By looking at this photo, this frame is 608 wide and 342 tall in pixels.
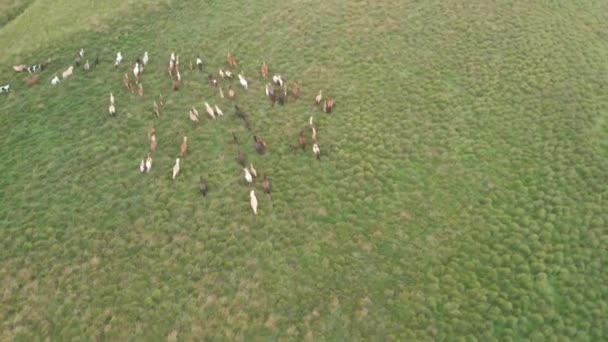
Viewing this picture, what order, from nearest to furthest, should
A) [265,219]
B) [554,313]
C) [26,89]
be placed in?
[554,313], [265,219], [26,89]

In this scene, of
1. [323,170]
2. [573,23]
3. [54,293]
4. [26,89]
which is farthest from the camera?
[573,23]

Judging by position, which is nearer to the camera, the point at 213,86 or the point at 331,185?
the point at 331,185

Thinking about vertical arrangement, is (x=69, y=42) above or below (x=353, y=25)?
above

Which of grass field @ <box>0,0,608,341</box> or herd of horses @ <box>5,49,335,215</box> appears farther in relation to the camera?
herd of horses @ <box>5,49,335,215</box>

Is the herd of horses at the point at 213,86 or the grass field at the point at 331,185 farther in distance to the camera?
the herd of horses at the point at 213,86

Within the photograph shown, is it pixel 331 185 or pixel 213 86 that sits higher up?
pixel 213 86

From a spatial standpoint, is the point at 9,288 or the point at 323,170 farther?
the point at 323,170

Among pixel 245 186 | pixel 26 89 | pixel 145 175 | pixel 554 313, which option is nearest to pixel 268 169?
pixel 245 186

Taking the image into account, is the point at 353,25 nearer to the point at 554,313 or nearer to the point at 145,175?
the point at 145,175
